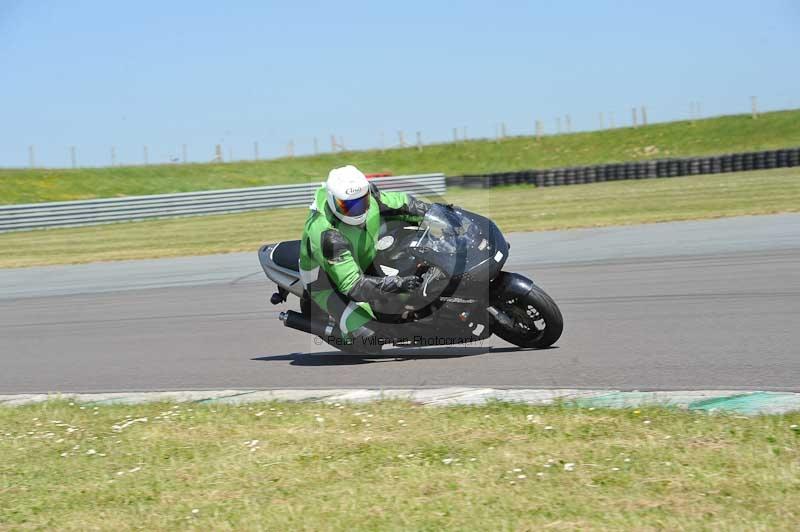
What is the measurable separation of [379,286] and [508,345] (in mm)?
1317

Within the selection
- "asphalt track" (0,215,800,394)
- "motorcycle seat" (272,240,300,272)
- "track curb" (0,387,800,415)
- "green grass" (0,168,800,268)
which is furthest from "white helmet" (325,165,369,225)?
"green grass" (0,168,800,268)

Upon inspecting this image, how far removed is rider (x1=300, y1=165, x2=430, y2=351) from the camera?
7.24 m

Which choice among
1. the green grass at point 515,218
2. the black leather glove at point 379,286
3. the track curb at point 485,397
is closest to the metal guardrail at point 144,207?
the green grass at point 515,218

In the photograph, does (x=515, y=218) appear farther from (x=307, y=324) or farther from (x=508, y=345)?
(x=307, y=324)

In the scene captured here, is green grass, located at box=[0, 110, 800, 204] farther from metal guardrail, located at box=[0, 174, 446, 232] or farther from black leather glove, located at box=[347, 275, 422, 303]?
black leather glove, located at box=[347, 275, 422, 303]

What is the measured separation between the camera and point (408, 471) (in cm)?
478

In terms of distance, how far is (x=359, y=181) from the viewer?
7.21 metres

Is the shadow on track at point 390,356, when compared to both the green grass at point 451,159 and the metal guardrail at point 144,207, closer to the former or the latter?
the metal guardrail at point 144,207

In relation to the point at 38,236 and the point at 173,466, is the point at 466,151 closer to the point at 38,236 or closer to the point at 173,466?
the point at 38,236

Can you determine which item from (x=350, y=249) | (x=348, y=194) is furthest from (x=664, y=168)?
(x=348, y=194)

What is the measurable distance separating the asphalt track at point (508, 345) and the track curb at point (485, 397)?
289 mm

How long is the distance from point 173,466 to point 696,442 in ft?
8.51

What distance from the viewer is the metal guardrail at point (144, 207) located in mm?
29219

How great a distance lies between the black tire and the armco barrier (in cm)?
2936
